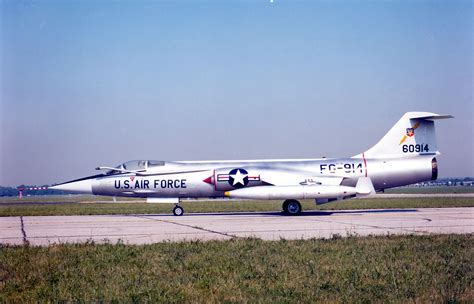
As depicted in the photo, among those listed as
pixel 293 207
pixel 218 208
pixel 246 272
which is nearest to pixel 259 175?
pixel 293 207

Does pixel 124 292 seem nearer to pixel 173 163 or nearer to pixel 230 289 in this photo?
pixel 230 289

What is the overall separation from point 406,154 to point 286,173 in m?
5.81

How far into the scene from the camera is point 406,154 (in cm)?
2300

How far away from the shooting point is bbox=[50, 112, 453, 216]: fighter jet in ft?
→ 74.3

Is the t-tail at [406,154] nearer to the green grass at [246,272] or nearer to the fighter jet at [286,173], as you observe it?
the fighter jet at [286,173]

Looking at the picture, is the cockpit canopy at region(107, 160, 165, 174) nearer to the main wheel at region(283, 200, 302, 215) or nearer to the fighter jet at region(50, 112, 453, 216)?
the fighter jet at region(50, 112, 453, 216)

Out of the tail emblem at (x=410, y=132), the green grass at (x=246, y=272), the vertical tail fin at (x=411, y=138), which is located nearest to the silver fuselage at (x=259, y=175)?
the vertical tail fin at (x=411, y=138)

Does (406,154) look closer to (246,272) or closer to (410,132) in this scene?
(410,132)

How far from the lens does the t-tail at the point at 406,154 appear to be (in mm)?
22656

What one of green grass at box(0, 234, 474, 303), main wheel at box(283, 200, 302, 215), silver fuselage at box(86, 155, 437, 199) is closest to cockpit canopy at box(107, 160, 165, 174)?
silver fuselage at box(86, 155, 437, 199)

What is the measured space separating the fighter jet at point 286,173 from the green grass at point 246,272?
1205 centimetres

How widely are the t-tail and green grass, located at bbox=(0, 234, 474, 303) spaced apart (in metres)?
12.2

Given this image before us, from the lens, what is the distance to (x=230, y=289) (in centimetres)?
636

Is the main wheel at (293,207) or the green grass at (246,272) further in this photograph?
the main wheel at (293,207)
